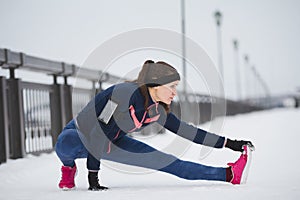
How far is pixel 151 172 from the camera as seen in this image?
416 cm

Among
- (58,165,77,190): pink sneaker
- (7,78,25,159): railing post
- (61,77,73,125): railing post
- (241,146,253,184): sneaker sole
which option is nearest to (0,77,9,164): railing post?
(7,78,25,159): railing post

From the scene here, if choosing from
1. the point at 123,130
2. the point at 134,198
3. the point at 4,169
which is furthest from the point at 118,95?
the point at 4,169

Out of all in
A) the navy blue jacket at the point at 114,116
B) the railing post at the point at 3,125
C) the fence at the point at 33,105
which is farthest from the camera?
the fence at the point at 33,105

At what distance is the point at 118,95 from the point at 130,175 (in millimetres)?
1379

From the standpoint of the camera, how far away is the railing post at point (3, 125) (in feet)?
17.1

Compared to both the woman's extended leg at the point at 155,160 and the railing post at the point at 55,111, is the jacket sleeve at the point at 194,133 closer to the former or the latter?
the woman's extended leg at the point at 155,160

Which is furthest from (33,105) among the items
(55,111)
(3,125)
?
(3,125)

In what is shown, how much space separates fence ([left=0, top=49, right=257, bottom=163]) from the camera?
5415 mm

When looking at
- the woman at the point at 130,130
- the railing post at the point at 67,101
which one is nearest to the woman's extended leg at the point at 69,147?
the woman at the point at 130,130

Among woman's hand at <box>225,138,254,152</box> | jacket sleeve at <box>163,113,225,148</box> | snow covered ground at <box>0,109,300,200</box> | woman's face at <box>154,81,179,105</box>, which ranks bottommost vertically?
snow covered ground at <box>0,109,300,200</box>

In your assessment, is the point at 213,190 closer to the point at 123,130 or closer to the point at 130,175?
the point at 123,130

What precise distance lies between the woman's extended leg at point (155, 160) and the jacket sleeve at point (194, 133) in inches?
8.5

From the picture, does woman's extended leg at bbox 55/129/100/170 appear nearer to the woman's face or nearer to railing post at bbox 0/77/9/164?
the woman's face

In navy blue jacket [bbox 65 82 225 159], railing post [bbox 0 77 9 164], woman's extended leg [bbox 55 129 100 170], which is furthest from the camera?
railing post [bbox 0 77 9 164]
